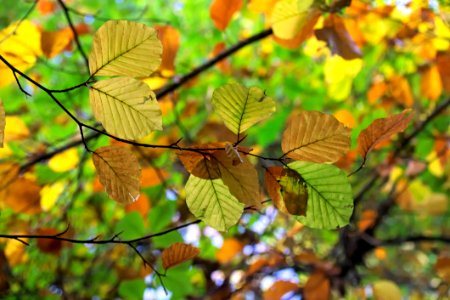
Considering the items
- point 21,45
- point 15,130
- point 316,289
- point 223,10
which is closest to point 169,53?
point 223,10

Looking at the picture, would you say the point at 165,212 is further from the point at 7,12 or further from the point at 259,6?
the point at 7,12

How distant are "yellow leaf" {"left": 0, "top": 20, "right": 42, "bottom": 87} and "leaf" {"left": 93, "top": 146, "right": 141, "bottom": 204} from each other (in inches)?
14.8

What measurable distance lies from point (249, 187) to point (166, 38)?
0.58m

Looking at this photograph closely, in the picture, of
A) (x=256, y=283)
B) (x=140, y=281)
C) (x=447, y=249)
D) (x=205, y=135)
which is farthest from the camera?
(x=447, y=249)

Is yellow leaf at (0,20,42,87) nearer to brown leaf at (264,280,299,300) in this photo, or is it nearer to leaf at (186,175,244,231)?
leaf at (186,175,244,231)

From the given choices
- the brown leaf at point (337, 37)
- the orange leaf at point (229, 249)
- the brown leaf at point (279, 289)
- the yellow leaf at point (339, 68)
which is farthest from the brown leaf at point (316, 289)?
the brown leaf at point (337, 37)

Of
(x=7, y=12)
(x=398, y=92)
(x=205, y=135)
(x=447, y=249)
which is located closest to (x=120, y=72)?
(x=205, y=135)

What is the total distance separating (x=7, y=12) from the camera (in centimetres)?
207

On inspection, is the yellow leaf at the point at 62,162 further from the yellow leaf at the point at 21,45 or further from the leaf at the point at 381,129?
the leaf at the point at 381,129

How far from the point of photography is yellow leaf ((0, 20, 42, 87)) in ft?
2.57

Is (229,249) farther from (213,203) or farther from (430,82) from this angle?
(213,203)

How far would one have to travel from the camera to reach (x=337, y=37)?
77 cm

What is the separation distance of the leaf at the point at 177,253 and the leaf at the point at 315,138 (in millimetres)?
186

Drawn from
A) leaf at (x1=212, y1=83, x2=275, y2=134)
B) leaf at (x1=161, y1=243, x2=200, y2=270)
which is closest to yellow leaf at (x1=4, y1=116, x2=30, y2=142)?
leaf at (x1=161, y1=243, x2=200, y2=270)
